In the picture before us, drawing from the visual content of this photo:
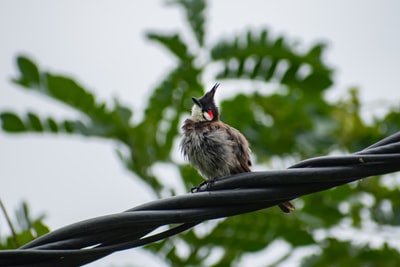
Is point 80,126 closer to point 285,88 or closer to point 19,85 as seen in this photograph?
point 19,85

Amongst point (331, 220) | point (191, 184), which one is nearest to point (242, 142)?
point (191, 184)

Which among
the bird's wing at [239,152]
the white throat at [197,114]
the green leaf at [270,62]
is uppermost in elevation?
the green leaf at [270,62]

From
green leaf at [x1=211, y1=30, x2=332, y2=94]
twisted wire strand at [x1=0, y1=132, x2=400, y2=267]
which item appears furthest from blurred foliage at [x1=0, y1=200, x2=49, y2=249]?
green leaf at [x1=211, y1=30, x2=332, y2=94]

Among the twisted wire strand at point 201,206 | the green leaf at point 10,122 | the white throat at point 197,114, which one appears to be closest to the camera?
the twisted wire strand at point 201,206

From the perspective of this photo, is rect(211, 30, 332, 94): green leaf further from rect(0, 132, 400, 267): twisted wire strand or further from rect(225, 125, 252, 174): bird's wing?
rect(0, 132, 400, 267): twisted wire strand

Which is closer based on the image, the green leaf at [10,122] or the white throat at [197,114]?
the white throat at [197,114]

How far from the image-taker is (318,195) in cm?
827

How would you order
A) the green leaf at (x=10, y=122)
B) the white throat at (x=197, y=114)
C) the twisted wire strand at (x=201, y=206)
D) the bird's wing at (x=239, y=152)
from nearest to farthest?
the twisted wire strand at (x=201, y=206) < the bird's wing at (x=239, y=152) < the white throat at (x=197, y=114) < the green leaf at (x=10, y=122)

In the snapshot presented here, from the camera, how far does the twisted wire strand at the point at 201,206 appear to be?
4.01 meters

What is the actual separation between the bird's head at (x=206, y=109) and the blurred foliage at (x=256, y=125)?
1.04m

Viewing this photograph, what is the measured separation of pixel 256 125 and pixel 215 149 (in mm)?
2281

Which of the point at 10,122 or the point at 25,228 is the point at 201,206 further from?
the point at 10,122

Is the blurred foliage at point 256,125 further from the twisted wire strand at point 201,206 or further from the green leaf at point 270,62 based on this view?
the twisted wire strand at point 201,206

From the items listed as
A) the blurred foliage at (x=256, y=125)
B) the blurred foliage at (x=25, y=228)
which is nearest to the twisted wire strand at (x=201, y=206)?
the blurred foliage at (x=25, y=228)
